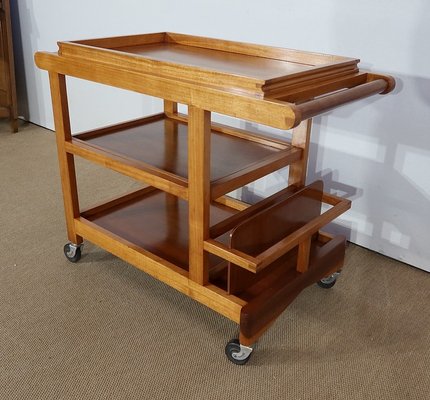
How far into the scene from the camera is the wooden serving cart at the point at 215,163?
Answer: 1.23 m

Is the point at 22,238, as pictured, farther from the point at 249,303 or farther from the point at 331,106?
the point at 331,106

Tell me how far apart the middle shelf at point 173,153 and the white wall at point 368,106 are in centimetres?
34

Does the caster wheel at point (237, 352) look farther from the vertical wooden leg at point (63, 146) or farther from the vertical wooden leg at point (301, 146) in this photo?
the vertical wooden leg at point (63, 146)

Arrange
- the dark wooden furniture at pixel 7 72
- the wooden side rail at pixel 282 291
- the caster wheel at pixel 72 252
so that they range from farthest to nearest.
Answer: the dark wooden furniture at pixel 7 72
the caster wheel at pixel 72 252
the wooden side rail at pixel 282 291

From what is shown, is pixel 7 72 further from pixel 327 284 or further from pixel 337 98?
pixel 337 98

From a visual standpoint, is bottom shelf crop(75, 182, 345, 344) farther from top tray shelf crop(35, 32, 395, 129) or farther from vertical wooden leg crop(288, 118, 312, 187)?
top tray shelf crop(35, 32, 395, 129)

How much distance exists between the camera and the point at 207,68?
1.25 meters

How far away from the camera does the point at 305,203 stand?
154cm

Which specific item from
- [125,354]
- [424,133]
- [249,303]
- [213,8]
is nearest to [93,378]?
[125,354]

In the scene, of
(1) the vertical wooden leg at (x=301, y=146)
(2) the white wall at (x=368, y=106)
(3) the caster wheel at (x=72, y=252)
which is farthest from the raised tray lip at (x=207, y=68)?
(3) the caster wheel at (x=72, y=252)

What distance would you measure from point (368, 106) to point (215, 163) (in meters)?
0.62

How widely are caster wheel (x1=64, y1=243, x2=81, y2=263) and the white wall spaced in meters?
0.81

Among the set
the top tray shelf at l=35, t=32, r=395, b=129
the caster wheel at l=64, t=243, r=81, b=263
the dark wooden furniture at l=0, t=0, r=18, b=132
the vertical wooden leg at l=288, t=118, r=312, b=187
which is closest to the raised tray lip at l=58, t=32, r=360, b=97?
the top tray shelf at l=35, t=32, r=395, b=129

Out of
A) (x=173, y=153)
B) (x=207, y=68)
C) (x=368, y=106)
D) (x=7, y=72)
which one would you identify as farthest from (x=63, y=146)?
(x=7, y=72)
